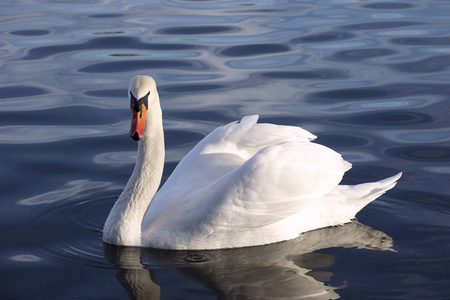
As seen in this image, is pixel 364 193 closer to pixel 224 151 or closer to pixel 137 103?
pixel 224 151

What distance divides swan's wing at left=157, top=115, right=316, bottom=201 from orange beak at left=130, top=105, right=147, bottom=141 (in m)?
0.76

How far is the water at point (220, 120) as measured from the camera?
19.9ft

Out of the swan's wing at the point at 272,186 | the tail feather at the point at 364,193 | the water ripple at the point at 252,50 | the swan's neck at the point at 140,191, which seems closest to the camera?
the swan's wing at the point at 272,186

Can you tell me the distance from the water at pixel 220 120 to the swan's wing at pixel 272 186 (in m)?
0.31

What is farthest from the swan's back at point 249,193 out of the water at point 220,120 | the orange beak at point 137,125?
the orange beak at point 137,125

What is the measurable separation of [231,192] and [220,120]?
3.57m

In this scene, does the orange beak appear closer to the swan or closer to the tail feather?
the swan

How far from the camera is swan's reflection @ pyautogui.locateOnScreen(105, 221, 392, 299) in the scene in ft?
19.1

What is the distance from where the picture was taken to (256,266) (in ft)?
20.5

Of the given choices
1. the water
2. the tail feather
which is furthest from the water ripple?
the tail feather

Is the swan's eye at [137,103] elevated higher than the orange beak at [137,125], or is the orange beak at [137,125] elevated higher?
the swan's eye at [137,103]

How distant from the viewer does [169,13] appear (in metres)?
15.7

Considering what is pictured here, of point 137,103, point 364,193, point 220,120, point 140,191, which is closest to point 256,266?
point 140,191

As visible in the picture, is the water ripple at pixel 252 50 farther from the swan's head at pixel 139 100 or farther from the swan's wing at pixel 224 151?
the swan's head at pixel 139 100
